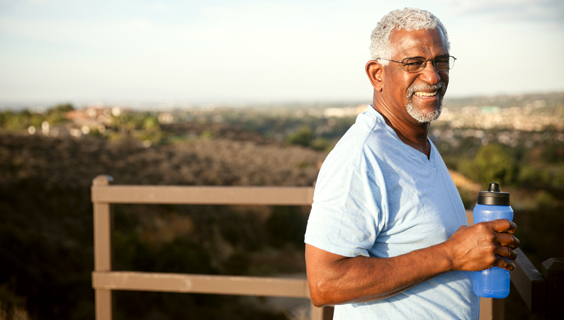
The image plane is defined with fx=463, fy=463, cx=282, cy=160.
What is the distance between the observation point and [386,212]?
123cm

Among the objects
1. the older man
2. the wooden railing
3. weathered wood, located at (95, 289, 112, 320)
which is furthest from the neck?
weathered wood, located at (95, 289, 112, 320)

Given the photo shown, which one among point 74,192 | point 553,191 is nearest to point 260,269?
point 74,192

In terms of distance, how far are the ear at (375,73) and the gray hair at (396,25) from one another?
0.02 meters

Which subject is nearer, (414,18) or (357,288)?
(357,288)

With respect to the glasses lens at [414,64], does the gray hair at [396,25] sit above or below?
above

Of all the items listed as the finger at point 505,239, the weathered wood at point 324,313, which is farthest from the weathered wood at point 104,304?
the finger at point 505,239

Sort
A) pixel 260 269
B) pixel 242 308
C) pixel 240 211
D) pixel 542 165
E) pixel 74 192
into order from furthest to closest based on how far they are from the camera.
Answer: pixel 542 165 < pixel 240 211 < pixel 74 192 < pixel 260 269 < pixel 242 308

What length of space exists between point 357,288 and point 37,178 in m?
19.8

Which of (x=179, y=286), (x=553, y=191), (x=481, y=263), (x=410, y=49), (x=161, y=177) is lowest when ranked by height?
(x=553, y=191)

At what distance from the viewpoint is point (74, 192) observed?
60.0 ft

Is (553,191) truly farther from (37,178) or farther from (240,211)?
(37,178)

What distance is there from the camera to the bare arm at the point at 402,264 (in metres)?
1.21

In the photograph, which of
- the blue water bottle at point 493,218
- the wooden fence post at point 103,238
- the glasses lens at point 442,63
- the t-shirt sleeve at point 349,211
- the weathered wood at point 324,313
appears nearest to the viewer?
the t-shirt sleeve at point 349,211

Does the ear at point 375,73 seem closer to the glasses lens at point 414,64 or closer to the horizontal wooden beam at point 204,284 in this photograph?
the glasses lens at point 414,64
